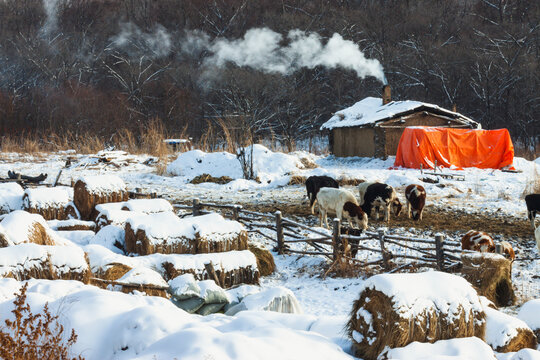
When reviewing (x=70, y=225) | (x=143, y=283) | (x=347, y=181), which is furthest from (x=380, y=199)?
(x=143, y=283)

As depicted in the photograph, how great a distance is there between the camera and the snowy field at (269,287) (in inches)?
159

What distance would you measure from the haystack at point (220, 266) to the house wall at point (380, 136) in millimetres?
20694

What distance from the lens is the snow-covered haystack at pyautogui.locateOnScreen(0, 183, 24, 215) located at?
11109mm

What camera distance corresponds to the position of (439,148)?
24031 millimetres

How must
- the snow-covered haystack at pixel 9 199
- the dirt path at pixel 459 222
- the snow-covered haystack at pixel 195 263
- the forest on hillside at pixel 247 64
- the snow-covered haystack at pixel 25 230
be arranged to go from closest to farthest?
the snow-covered haystack at pixel 25 230
the snow-covered haystack at pixel 195 263
the snow-covered haystack at pixel 9 199
the dirt path at pixel 459 222
the forest on hillside at pixel 247 64

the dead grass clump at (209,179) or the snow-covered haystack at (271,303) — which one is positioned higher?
the dead grass clump at (209,179)

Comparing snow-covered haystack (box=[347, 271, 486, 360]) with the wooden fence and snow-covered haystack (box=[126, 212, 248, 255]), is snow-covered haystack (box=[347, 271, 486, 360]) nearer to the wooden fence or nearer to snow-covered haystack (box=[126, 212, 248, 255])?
the wooden fence

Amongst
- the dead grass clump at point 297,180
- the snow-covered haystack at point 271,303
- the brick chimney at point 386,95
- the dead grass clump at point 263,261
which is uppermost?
the brick chimney at point 386,95

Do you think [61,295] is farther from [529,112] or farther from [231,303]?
[529,112]

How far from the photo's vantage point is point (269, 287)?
6.86m

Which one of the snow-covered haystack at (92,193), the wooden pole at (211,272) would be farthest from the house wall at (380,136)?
the wooden pole at (211,272)

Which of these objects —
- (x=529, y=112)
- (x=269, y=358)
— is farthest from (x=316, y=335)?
(x=529, y=112)

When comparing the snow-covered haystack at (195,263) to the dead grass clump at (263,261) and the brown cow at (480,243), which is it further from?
the brown cow at (480,243)

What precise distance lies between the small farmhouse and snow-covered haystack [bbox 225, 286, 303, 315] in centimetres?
2283
